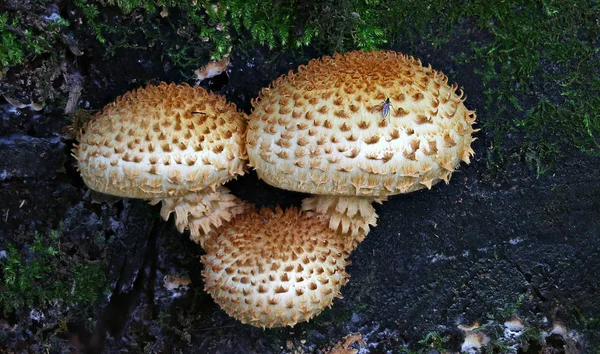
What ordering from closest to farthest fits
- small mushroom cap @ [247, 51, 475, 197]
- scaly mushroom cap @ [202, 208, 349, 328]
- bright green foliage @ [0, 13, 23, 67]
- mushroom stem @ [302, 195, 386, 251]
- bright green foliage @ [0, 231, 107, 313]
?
small mushroom cap @ [247, 51, 475, 197] < scaly mushroom cap @ [202, 208, 349, 328] < bright green foliage @ [0, 13, 23, 67] < mushroom stem @ [302, 195, 386, 251] < bright green foliage @ [0, 231, 107, 313]

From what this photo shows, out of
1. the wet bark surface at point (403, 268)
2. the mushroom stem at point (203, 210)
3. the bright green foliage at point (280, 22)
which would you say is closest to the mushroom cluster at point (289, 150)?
the mushroom stem at point (203, 210)

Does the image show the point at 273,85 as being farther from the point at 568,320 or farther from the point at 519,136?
the point at 568,320

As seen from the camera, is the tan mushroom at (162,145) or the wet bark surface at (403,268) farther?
the wet bark surface at (403,268)

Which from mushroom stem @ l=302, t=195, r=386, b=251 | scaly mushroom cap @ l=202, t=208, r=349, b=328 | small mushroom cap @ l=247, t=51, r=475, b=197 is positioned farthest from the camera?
mushroom stem @ l=302, t=195, r=386, b=251

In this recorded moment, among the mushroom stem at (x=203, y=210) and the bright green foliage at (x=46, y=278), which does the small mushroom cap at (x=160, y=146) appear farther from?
the bright green foliage at (x=46, y=278)

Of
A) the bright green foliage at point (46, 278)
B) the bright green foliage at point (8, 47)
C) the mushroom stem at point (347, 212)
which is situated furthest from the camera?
the bright green foliage at point (46, 278)

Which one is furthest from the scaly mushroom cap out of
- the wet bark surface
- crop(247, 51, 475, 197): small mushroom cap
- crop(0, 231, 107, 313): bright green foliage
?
crop(0, 231, 107, 313): bright green foliage

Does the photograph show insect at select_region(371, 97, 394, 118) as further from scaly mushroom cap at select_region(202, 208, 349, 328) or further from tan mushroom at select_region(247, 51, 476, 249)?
scaly mushroom cap at select_region(202, 208, 349, 328)
